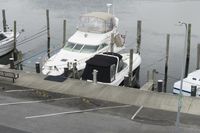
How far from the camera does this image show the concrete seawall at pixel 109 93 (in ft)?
66.5

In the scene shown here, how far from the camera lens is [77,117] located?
1908 centimetres

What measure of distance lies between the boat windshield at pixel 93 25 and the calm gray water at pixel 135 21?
5.27 metres

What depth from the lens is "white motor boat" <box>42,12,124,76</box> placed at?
2864 cm

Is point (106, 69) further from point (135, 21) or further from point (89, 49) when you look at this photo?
point (135, 21)

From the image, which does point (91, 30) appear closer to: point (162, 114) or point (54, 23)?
point (162, 114)

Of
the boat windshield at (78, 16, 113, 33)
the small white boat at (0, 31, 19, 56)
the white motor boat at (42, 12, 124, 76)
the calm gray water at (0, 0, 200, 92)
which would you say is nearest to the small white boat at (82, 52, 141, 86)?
the white motor boat at (42, 12, 124, 76)

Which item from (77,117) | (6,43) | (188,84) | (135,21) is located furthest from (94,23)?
(135,21)

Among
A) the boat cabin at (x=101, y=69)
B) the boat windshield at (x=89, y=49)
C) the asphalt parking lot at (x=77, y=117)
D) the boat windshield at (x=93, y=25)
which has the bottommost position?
the asphalt parking lot at (x=77, y=117)

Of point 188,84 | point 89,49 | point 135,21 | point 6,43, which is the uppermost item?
point 135,21

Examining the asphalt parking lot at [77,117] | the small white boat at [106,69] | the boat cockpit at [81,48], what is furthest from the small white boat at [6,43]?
the asphalt parking lot at [77,117]

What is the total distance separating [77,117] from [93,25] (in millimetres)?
16406

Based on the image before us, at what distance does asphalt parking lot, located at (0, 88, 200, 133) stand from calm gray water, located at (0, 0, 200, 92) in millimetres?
12747

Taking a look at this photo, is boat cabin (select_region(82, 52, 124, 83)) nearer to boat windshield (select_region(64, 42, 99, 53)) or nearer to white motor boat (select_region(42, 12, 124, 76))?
white motor boat (select_region(42, 12, 124, 76))

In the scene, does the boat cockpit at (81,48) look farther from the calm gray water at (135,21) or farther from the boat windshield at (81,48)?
the calm gray water at (135,21)
